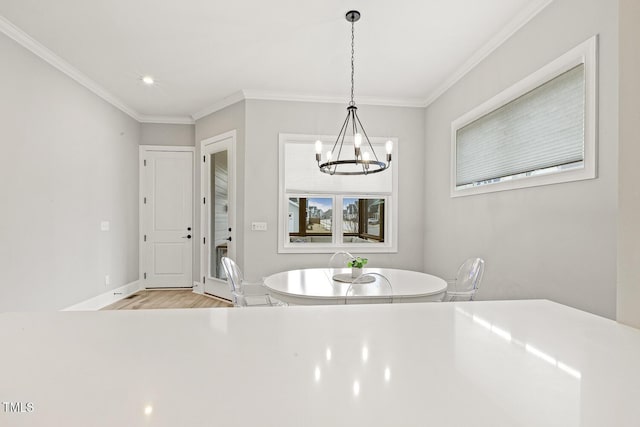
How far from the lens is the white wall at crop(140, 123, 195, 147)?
493cm

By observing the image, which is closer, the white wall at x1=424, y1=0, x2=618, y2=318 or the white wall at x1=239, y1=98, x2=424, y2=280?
the white wall at x1=424, y1=0, x2=618, y2=318

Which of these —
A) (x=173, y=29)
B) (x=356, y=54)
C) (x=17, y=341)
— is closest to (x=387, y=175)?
(x=356, y=54)

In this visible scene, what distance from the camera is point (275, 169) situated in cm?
402

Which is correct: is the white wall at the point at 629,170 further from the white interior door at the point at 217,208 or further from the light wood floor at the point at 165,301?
the white interior door at the point at 217,208

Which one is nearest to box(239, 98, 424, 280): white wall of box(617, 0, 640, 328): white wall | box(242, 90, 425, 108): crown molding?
box(242, 90, 425, 108): crown molding

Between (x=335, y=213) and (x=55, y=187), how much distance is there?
120 inches

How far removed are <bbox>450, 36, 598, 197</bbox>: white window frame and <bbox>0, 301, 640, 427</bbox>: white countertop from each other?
1509 mm

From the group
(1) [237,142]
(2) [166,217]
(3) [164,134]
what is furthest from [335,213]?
(3) [164,134]

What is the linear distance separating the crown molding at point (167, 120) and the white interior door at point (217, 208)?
0.59 m

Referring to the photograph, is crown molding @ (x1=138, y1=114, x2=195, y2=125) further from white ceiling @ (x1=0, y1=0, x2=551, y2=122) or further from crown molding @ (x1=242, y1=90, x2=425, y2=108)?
crown molding @ (x1=242, y1=90, x2=425, y2=108)

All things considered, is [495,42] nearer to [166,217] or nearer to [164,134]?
[164,134]

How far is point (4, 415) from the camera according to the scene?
14.5 inches

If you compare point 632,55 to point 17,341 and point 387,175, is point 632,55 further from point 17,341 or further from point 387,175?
point 387,175

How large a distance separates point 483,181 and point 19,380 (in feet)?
10.7
